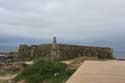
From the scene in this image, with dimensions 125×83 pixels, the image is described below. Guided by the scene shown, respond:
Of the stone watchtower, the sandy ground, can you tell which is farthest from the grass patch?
the sandy ground

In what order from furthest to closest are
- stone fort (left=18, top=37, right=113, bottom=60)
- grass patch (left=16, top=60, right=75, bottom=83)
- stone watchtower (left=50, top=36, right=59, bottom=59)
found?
stone fort (left=18, top=37, right=113, bottom=60) < stone watchtower (left=50, top=36, right=59, bottom=59) < grass patch (left=16, top=60, right=75, bottom=83)

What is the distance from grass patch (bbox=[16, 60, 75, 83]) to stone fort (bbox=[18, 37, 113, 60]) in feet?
18.3

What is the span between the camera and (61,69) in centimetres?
1595

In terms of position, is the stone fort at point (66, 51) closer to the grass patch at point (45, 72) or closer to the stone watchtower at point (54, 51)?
the stone watchtower at point (54, 51)

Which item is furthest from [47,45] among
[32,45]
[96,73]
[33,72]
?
[96,73]

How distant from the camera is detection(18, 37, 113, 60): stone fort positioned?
22672 mm

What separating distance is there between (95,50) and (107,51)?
95 cm

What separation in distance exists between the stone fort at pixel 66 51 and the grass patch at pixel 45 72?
5.58m

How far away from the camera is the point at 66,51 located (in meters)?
22.7

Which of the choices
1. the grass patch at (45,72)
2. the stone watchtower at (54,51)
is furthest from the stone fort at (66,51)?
the grass patch at (45,72)

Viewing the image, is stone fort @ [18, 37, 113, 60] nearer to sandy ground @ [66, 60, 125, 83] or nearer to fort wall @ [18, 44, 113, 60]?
fort wall @ [18, 44, 113, 60]

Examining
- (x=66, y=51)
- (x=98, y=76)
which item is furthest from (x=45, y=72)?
(x=98, y=76)

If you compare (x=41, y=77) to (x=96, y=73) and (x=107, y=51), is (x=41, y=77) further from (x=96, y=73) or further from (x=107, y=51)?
(x=107, y=51)

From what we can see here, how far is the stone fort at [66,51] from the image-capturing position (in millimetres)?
22672
